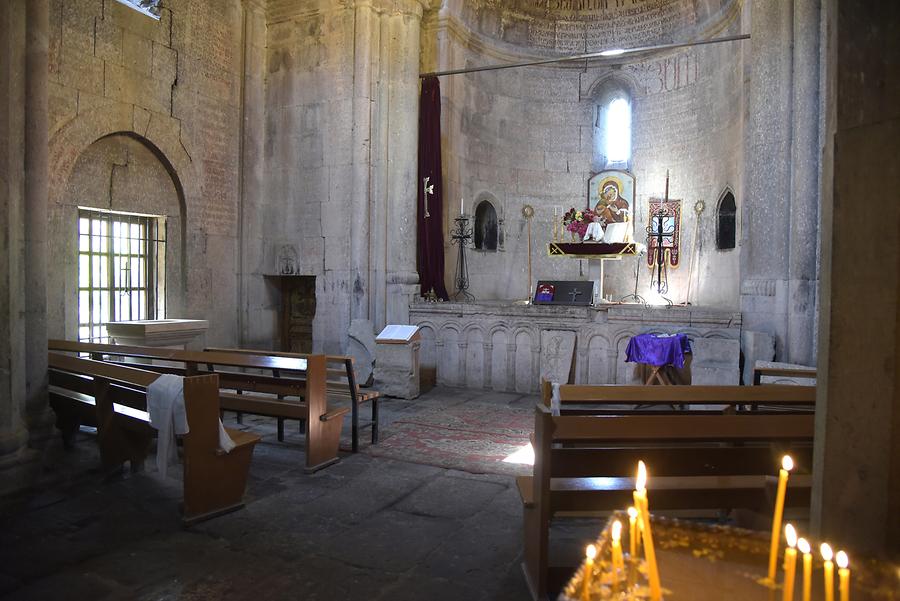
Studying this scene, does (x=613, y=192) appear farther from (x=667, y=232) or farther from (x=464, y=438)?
(x=464, y=438)

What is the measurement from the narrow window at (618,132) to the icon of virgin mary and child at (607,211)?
641mm

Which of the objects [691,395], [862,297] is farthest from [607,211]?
[862,297]

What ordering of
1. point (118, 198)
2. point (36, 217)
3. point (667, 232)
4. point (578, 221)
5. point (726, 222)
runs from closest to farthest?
point (36, 217) < point (118, 198) < point (578, 221) < point (726, 222) < point (667, 232)

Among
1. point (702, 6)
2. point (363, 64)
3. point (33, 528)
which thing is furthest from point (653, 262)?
point (33, 528)

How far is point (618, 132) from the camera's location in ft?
40.4

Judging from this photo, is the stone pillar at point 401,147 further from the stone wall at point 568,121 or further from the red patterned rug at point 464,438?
the red patterned rug at point 464,438

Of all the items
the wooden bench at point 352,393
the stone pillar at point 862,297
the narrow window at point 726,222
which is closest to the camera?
the stone pillar at point 862,297

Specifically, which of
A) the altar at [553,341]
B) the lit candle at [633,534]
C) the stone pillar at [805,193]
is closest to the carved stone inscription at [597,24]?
the stone pillar at [805,193]

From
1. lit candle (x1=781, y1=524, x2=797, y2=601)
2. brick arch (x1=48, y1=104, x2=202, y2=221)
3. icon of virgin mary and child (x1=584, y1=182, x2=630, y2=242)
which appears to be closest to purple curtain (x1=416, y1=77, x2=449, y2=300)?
icon of virgin mary and child (x1=584, y1=182, x2=630, y2=242)

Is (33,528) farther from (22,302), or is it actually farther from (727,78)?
(727,78)

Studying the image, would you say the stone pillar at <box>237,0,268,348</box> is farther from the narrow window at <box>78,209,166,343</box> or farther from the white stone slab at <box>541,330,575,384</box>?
the white stone slab at <box>541,330,575,384</box>

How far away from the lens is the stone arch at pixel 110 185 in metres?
6.78

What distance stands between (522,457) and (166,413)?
3.00 m

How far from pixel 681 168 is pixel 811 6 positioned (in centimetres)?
468
